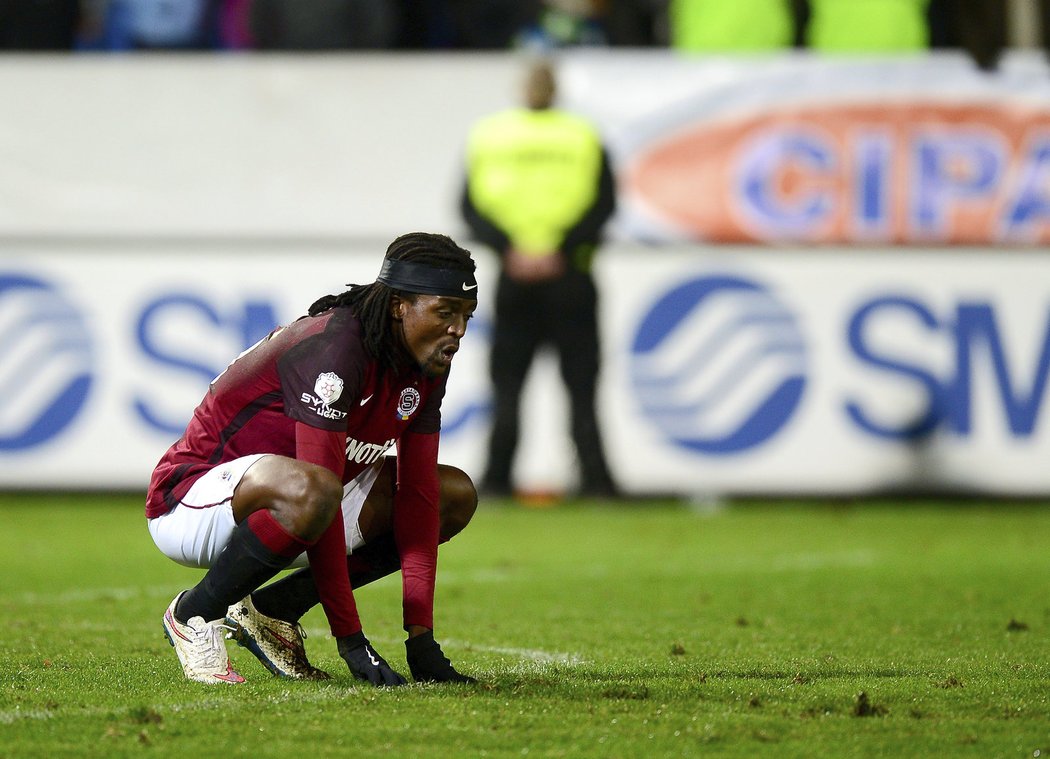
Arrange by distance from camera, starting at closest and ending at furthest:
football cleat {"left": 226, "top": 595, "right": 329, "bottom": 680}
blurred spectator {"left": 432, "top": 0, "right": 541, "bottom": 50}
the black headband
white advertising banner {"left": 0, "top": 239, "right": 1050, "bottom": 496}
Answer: the black headband → football cleat {"left": 226, "top": 595, "right": 329, "bottom": 680} → white advertising banner {"left": 0, "top": 239, "right": 1050, "bottom": 496} → blurred spectator {"left": 432, "top": 0, "right": 541, "bottom": 50}

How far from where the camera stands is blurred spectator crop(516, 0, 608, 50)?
1286cm

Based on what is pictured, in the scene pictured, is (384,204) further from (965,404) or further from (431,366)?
(431,366)

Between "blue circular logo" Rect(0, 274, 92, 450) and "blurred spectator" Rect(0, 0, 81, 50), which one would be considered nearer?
"blue circular logo" Rect(0, 274, 92, 450)

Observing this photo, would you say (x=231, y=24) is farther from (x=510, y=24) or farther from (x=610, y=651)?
(x=610, y=651)

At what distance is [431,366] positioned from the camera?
5137 millimetres

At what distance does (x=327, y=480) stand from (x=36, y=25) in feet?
28.6

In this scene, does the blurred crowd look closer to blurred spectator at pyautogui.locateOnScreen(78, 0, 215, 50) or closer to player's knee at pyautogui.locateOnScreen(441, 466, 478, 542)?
blurred spectator at pyautogui.locateOnScreen(78, 0, 215, 50)

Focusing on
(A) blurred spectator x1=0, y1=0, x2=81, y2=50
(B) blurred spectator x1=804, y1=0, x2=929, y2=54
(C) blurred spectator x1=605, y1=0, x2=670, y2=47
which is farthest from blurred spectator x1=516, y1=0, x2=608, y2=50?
(A) blurred spectator x1=0, y1=0, x2=81, y2=50

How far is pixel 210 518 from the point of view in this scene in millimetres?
5262

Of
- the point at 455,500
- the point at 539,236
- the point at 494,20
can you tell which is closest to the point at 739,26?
the point at 494,20

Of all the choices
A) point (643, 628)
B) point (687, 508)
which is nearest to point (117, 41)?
point (687, 508)

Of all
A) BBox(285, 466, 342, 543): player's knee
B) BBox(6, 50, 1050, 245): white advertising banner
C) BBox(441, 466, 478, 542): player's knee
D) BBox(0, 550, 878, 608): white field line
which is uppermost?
BBox(6, 50, 1050, 245): white advertising banner

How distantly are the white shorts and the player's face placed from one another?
1.89 feet

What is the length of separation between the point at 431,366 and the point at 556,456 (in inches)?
282
